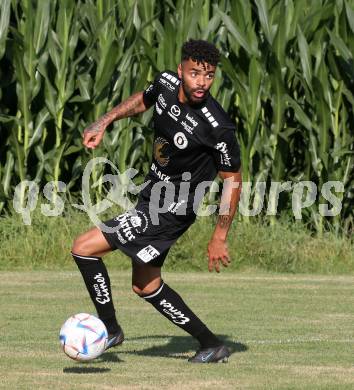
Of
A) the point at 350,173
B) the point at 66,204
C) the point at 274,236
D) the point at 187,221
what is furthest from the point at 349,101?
the point at 187,221

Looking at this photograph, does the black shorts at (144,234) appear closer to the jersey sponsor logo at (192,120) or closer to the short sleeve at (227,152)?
the short sleeve at (227,152)

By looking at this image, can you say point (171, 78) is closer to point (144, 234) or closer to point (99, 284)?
point (144, 234)

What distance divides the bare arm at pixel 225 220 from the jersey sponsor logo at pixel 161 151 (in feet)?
1.44

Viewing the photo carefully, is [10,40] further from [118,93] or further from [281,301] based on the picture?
[281,301]

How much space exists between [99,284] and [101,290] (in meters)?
0.05

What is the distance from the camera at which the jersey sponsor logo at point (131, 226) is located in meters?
8.80

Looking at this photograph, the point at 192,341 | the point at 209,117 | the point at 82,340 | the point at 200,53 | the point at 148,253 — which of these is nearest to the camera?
the point at 82,340

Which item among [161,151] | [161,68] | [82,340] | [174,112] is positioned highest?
[161,68]

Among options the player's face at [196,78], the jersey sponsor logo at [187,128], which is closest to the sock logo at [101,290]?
the jersey sponsor logo at [187,128]

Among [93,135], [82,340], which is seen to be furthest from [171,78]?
[82,340]

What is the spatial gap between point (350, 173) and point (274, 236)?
198cm

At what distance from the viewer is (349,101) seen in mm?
16953

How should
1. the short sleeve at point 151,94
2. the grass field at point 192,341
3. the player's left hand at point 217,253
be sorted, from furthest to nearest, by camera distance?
the short sleeve at point 151,94 < the player's left hand at point 217,253 < the grass field at point 192,341

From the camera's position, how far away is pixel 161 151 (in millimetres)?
8883
